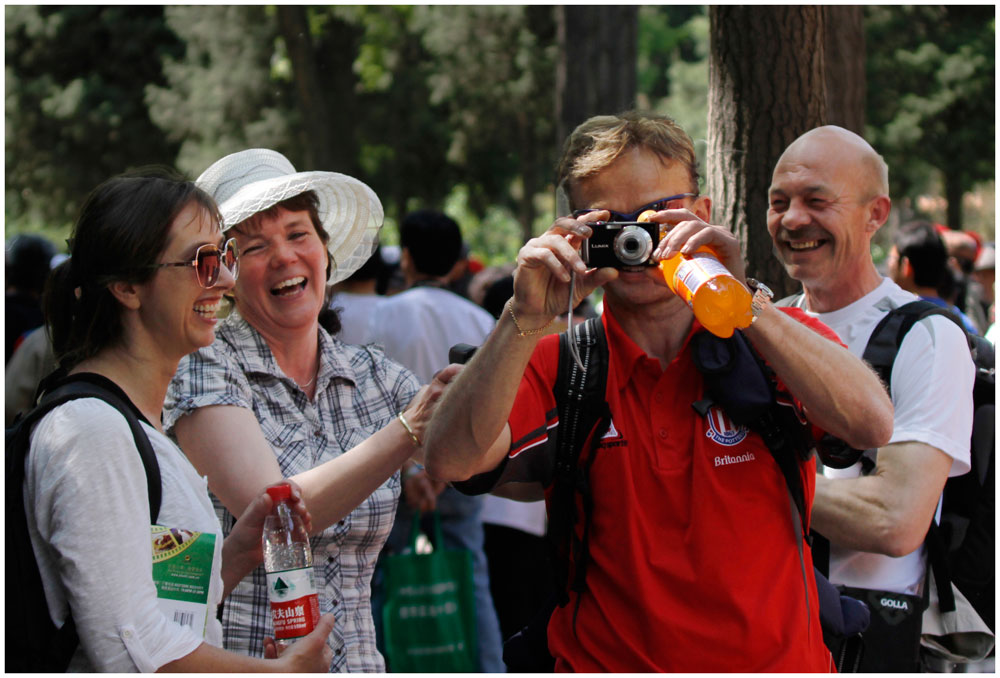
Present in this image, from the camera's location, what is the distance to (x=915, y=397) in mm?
3211

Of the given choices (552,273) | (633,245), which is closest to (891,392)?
(633,245)

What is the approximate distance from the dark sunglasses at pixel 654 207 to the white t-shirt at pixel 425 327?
3647 millimetres

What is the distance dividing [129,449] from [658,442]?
44.2 inches

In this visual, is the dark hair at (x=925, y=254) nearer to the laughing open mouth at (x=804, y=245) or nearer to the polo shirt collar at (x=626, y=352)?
the laughing open mouth at (x=804, y=245)

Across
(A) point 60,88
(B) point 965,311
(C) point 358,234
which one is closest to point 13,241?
Answer: (C) point 358,234

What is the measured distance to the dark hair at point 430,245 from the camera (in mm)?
6395

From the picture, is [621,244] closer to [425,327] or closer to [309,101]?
[425,327]

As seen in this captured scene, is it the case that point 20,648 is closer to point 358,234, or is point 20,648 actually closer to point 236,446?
point 236,446

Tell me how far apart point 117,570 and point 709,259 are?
1333 mm

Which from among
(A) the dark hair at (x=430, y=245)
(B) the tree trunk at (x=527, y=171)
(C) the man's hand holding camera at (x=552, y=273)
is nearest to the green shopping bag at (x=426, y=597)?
(A) the dark hair at (x=430, y=245)

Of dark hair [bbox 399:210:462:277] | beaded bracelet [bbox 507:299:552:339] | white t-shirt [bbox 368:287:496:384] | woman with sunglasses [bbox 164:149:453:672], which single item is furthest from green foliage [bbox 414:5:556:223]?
beaded bracelet [bbox 507:299:552:339]

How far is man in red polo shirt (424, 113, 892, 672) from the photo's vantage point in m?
2.29

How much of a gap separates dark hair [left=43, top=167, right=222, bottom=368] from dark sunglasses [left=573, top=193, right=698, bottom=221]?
97 centimetres

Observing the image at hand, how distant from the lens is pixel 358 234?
3631 millimetres
